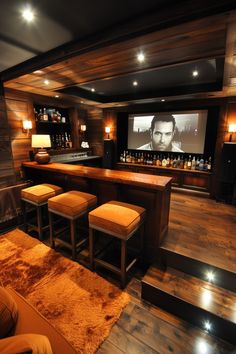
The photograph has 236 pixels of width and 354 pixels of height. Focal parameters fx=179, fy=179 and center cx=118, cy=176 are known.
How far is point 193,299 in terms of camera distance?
171cm

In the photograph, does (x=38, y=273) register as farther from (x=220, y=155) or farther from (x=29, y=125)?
(x=220, y=155)

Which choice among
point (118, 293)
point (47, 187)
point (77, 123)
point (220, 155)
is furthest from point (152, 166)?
point (118, 293)

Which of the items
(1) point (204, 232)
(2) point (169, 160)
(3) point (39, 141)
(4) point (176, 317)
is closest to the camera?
(4) point (176, 317)

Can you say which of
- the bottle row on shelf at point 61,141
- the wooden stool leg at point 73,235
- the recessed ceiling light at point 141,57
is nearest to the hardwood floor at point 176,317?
the wooden stool leg at point 73,235

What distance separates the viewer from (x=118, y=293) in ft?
6.32

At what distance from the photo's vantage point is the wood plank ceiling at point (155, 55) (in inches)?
59.1

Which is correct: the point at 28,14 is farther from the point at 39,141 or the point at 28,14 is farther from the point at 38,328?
the point at 38,328

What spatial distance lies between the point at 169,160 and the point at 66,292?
13.1 ft

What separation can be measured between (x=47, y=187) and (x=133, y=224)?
1.69 metres

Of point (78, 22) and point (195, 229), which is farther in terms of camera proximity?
point (195, 229)

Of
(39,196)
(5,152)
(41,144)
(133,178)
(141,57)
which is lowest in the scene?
(39,196)

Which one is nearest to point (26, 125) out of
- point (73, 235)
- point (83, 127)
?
point (83, 127)

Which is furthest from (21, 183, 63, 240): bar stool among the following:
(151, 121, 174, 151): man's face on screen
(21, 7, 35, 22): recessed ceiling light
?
(151, 121, 174, 151): man's face on screen

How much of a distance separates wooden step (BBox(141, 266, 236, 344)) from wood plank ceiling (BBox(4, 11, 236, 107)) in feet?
7.79
